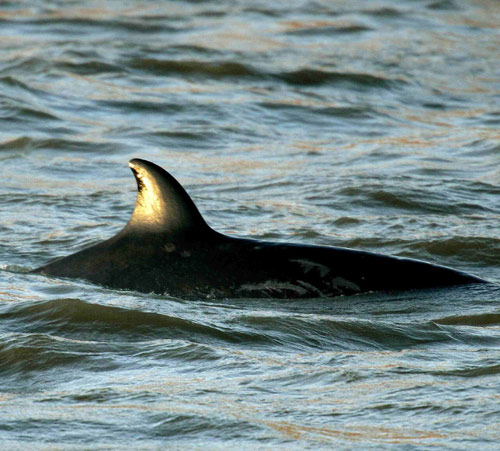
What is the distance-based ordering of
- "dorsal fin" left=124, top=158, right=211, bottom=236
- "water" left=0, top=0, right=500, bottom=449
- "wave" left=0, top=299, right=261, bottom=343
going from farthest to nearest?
"dorsal fin" left=124, top=158, right=211, bottom=236
"wave" left=0, top=299, right=261, bottom=343
"water" left=0, top=0, right=500, bottom=449

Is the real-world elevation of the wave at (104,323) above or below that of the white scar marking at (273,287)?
below

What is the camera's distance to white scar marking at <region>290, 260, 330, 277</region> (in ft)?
22.0

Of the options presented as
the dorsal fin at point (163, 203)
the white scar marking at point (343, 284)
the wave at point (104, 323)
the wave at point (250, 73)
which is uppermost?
the wave at point (250, 73)

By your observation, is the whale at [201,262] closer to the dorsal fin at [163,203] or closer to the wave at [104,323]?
the dorsal fin at [163,203]

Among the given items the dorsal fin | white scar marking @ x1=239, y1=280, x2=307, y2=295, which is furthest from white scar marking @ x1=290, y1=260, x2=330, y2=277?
the dorsal fin

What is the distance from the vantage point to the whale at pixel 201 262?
21.7 feet

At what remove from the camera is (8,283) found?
7105mm

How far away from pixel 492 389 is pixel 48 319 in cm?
235

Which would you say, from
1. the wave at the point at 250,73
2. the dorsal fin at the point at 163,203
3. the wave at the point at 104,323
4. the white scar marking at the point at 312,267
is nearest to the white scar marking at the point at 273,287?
the white scar marking at the point at 312,267

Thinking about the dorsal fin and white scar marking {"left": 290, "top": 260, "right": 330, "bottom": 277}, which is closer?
the dorsal fin

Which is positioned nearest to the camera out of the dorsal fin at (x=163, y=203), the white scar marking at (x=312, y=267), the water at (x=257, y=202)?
the water at (x=257, y=202)

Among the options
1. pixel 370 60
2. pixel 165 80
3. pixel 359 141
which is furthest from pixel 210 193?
pixel 370 60

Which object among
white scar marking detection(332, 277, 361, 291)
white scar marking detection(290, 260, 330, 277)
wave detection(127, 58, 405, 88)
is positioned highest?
wave detection(127, 58, 405, 88)

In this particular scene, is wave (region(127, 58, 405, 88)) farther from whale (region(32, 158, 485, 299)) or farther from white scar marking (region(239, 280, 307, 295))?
white scar marking (region(239, 280, 307, 295))
